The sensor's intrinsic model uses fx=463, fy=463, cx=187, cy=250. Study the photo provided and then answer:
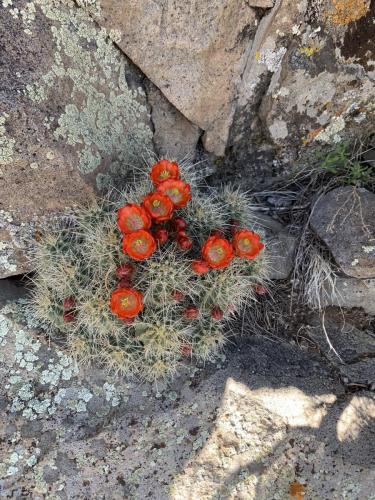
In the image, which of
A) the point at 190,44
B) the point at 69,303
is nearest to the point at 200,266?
the point at 69,303

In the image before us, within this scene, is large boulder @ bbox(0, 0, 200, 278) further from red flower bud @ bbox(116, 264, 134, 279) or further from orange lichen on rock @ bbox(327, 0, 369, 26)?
orange lichen on rock @ bbox(327, 0, 369, 26)

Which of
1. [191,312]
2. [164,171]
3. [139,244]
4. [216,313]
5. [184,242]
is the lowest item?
[216,313]

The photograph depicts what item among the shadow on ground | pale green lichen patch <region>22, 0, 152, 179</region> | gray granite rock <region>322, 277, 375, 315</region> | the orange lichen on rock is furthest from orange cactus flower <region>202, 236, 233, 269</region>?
the orange lichen on rock

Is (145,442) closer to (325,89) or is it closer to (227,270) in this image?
(227,270)

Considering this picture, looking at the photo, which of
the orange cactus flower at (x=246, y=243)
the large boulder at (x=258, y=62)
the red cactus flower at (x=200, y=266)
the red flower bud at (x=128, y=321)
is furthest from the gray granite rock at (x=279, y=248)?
the red flower bud at (x=128, y=321)

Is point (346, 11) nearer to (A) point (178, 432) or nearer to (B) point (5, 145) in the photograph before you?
(B) point (5, 145)

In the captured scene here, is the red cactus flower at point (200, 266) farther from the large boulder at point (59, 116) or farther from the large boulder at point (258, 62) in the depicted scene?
the large boulder at point (258, 62)
